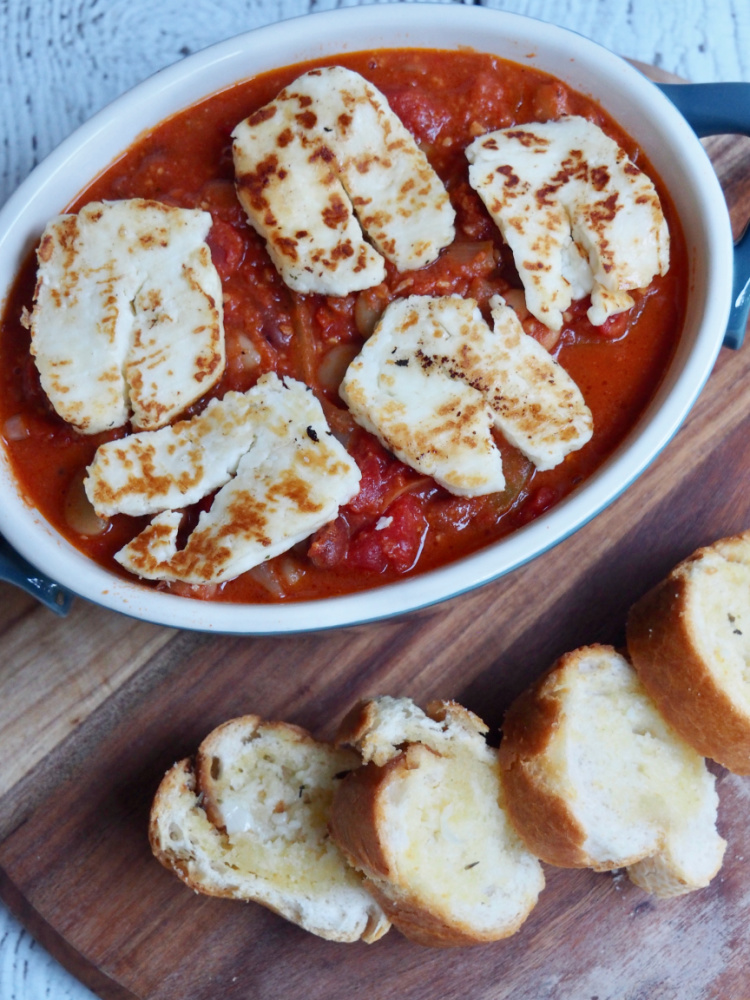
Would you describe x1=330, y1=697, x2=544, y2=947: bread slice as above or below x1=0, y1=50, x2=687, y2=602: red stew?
below

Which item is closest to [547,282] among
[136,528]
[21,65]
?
[136,528]

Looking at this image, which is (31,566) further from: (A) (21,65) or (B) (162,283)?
(A) (21,65)

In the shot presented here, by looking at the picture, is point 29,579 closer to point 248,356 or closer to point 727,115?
point 248,356

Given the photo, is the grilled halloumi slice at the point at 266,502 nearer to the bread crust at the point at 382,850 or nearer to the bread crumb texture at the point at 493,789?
the bread crumb texture at the point at 493,789

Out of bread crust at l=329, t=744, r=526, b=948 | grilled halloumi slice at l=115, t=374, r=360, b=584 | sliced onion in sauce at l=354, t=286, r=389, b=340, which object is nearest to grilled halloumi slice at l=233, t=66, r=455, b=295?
sliced onion in sauce at l=354, t=286, r=389, b=340

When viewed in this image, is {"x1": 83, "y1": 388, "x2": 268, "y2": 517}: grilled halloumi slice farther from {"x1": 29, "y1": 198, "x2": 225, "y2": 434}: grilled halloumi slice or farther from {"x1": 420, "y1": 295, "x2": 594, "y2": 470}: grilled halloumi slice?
{"x1": 420, "y1": 295, "x2": 594, "y2": 470}: grilled halloumi slice

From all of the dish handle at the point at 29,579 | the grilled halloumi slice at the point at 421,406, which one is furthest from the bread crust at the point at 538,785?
the dish handle at the point at 29,579

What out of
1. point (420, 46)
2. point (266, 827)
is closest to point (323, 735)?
point (266, 827)
